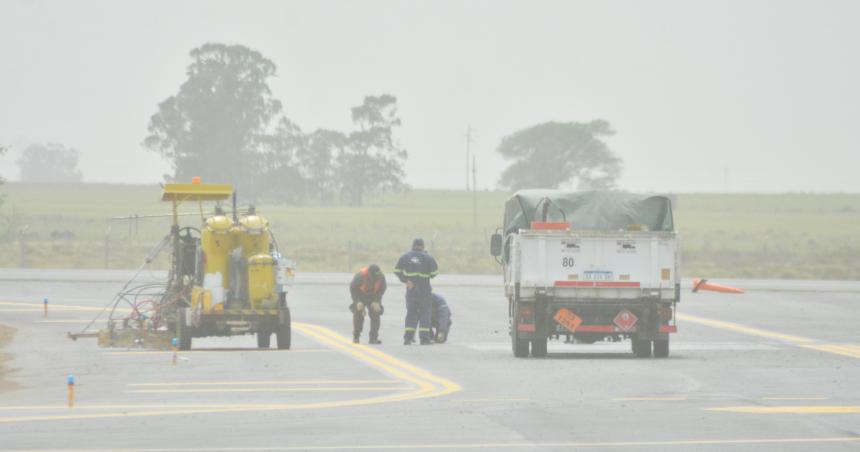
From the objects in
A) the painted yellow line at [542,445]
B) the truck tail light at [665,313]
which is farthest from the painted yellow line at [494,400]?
the truck tail light at [665,313]

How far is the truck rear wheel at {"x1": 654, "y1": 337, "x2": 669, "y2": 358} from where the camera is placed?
21.8 metres

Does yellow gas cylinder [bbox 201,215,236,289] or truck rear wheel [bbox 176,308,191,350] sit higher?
yellow gas cylinder [bbox 201,215,236,289]

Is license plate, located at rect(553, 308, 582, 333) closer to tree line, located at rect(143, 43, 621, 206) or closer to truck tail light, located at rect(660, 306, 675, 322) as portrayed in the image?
truck tail light, located at rect(660, 306, 675, 322)

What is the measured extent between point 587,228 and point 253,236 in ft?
16.0

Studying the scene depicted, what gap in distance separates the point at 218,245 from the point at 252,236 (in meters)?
0.51

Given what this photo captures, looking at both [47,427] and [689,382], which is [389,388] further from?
[47,427]

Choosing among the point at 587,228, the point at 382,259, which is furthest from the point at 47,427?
the point at 382,259

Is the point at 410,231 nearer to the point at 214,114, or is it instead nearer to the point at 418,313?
the point at 214,114

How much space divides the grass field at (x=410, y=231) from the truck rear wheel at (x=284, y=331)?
8.56 meters

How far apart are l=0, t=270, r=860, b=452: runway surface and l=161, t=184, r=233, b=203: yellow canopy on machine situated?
2.31m

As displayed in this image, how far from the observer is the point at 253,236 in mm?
22656

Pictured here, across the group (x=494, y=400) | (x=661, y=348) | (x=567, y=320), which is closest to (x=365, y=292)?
(x=567, y=320)

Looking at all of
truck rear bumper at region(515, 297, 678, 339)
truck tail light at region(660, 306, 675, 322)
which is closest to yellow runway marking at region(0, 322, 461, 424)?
truck rear bumper at region(515, 297, 678, 339)

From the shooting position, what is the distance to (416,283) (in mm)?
24297
